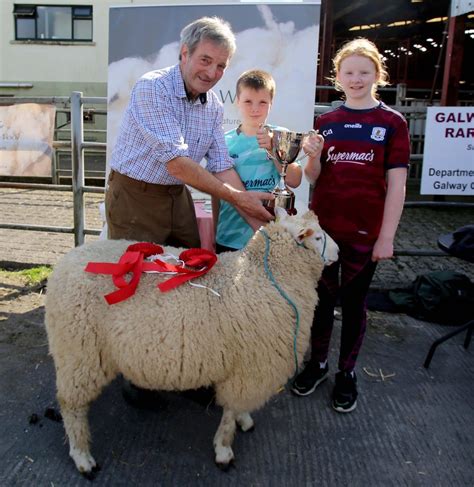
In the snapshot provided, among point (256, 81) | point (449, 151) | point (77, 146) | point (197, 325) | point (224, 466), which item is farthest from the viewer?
point (77, 146)

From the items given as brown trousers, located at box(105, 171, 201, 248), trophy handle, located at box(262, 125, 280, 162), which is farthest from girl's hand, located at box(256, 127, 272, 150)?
brown trousers, located at box(105, 171, 201, 248)

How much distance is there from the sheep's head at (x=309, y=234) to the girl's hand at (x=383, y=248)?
413mm

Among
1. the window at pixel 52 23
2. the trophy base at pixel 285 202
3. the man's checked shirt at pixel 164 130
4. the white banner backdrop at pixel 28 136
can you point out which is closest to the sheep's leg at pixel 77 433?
the man's checked shirt at pixel 164 130

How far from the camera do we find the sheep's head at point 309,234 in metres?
2.28

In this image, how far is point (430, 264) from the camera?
223 inches

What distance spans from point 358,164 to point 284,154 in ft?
1.35

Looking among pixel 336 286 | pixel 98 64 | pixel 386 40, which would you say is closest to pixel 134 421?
pixel 336 286

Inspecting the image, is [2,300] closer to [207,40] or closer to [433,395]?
[207,40]

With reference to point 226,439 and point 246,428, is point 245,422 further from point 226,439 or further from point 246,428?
point 226,439

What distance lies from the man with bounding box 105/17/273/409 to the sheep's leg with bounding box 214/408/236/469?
56 centimetres

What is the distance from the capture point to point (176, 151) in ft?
7.71

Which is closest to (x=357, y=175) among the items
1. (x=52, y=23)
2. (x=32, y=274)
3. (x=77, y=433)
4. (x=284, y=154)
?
(x=284, y=154)

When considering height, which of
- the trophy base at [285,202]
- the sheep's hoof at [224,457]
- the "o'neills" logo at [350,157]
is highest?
the "o'neills" logo at [350,157]

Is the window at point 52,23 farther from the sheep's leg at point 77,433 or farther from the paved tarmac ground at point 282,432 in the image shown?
the sheep's leg at point 77,433
